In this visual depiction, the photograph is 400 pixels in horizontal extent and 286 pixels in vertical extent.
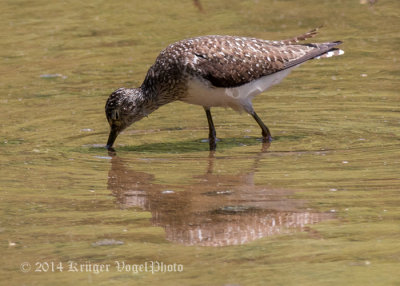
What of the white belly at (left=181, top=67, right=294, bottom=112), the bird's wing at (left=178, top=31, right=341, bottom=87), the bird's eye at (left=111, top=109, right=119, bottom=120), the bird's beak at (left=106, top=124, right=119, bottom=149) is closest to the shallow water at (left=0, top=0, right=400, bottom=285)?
the bird's beak at (left=106, top=124, right=119, bottom=149)

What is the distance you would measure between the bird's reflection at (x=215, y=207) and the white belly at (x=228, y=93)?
1.52 meters

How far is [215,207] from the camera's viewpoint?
7.17 meters

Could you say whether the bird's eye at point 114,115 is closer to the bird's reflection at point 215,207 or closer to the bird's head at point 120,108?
the bird's head at point 120,108

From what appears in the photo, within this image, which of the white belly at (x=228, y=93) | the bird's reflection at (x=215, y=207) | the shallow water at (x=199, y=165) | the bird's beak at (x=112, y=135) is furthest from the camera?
the bird's beak at (x=112, y=135)

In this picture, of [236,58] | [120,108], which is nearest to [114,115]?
[120,108]

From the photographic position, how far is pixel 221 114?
12406 millimetres

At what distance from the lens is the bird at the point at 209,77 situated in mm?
10102

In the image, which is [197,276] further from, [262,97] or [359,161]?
[262,97]

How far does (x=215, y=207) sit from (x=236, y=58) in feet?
11.9

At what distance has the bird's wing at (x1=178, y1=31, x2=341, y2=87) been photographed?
1011 cm

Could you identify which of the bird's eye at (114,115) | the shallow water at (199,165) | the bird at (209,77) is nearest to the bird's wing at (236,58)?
the bird at (209,77)

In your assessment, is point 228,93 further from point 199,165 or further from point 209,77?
point 199,165

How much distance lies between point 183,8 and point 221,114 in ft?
21.1

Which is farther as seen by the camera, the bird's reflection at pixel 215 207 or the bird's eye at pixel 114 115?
the bird's eye at pixel 114 115
